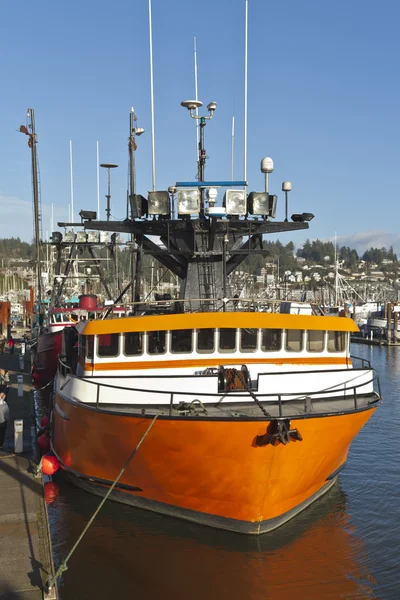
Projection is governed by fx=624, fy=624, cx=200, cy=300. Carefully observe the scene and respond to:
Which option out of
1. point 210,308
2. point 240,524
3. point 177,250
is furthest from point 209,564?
point 177,250

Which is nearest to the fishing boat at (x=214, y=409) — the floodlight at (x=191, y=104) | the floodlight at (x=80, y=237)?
the floodlight at (x=191, y=104)

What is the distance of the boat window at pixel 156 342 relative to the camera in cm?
1326

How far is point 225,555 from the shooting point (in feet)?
38.5

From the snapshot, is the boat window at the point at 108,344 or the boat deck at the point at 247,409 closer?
the boat deck at the point at 247,409

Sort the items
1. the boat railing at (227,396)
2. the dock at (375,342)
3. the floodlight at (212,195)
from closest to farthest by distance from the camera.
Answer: the boat railing at (227,396), the floodlight at (212,195), the dock at (375,342)

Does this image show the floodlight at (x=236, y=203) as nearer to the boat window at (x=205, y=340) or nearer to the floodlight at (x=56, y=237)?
the boat window at (x=205, y=340)

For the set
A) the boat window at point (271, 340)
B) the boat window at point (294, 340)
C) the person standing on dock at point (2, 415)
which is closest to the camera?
the boat window at point (271, 340)

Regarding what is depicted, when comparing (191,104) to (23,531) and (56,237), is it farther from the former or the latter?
(56,237)

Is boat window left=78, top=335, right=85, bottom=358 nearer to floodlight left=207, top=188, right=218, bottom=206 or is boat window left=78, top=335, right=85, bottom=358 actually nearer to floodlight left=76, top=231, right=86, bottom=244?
floodlight left=207, top=188, right=218, bottom=206

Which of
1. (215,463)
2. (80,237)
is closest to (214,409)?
(215,463)

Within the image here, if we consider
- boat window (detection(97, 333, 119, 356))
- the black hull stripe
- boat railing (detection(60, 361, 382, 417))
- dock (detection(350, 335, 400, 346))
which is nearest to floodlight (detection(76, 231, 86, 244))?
boat window (detection(97, 333, 119, 356))

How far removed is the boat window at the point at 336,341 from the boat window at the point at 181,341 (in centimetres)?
331

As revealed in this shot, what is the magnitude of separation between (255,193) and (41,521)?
9410 mm

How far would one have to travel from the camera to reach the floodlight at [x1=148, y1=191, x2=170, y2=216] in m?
16.2
